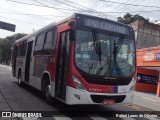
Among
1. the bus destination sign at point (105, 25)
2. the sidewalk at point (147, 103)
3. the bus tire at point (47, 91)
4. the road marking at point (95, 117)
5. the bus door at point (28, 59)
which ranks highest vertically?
the bus destination sign at point (105, 25)

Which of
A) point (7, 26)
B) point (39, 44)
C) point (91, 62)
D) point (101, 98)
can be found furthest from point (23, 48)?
point (7, 26)

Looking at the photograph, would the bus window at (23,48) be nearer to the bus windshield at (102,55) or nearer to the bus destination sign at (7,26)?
the bus windshield at (102,55)

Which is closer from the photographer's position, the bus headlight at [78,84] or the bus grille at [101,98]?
the bus headlight at [78,84]

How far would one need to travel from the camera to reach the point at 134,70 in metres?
10.0

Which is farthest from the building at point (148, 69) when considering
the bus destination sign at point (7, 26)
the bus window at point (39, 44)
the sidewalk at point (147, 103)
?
the bus destination sign at point (7, 26)

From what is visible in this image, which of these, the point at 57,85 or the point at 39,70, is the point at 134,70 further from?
the point at 39,70

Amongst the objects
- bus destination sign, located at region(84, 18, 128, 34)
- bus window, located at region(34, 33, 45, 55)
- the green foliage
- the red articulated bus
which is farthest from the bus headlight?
the green foliage

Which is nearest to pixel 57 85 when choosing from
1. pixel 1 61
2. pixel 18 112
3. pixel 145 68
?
pixel 18 112

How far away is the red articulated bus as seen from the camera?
8.90m

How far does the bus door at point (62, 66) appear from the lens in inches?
367

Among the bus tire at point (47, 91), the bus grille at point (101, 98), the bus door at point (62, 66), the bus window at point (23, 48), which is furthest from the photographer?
the bus window at point (23, 48)

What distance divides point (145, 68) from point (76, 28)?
66.4 ft

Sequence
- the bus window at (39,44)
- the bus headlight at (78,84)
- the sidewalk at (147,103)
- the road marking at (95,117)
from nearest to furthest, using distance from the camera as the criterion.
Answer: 1. the bus headlight at (78,84)
2. the road marking at (95,117)
3. the bus window at (39,44)
4. the sidewalk at (147,103)

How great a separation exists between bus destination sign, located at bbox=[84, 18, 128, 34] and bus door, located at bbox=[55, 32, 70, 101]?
0.83 meters
